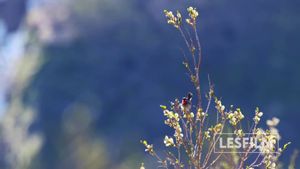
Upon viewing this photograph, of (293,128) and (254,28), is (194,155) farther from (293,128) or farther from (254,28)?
(254,28)

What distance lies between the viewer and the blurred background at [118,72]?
51438 millimetres

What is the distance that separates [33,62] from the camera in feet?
200

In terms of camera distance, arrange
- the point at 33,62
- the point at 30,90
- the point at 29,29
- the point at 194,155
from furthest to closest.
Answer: the point at 29,29 < the point at 33,62 < the point at 30,90 < the point at 194,155

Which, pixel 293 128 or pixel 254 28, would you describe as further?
pixel 254 28

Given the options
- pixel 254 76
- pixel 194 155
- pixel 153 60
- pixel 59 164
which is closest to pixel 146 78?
pixel 153 60

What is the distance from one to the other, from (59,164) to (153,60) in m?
15.1

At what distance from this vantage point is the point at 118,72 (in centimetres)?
5803

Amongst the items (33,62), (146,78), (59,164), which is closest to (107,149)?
(59,164)

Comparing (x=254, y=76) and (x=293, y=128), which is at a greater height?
(x=254, y=76)

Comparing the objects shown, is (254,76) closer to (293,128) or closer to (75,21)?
(293,128)

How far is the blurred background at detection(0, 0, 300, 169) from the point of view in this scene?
5144cm

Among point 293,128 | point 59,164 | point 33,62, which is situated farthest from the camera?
point 33,62

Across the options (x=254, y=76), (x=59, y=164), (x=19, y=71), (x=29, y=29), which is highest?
(x=29, y=29)

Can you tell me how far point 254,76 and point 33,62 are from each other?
17.9 meters
